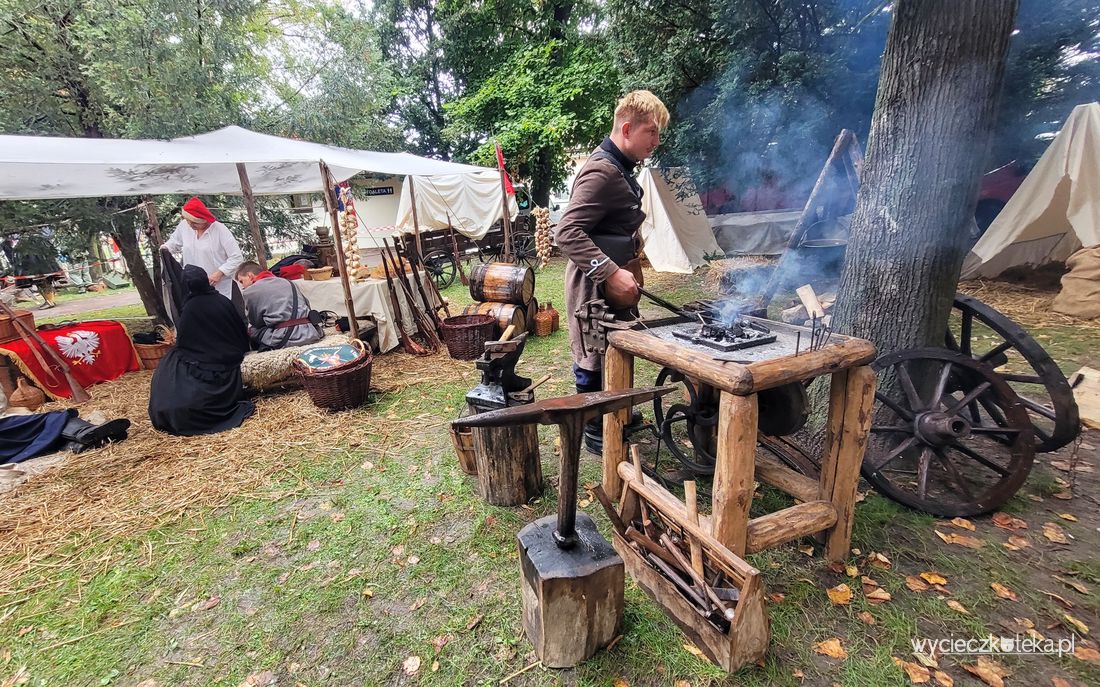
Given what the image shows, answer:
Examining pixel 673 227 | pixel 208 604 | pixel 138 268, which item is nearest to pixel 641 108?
pixel 208 604

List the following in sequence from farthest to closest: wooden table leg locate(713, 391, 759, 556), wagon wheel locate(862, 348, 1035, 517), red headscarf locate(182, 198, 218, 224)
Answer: red headscarf locate(182, 198, 218, 224)
wagon wheel locate(862, 348, 1035, 517)
wooden table leg locate(713, 391, 759, 556)

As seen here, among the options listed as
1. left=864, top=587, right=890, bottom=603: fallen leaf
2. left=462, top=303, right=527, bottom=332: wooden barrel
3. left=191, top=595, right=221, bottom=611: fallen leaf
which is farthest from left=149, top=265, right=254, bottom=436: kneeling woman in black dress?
left=864, top=587, right=890, bottom=603: fallen leaf

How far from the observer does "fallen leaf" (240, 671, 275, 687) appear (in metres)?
1.81

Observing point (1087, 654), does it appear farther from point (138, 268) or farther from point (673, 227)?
point (138, 268)

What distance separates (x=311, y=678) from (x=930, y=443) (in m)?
3.10

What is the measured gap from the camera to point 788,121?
609 centimetres

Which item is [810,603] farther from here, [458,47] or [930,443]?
[458,47]

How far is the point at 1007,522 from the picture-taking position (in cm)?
232

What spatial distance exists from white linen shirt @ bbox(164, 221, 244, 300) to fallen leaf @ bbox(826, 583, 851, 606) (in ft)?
19.4

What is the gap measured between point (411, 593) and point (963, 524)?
2.78 meters

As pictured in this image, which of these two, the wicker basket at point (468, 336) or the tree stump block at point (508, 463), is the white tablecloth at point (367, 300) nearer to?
the wicker basket at point (468, 336)

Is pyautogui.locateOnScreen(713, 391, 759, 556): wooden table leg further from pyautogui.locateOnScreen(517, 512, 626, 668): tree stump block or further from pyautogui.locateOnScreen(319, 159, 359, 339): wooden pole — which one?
pyautogui.locateOnScreen(319, 159, 359, 339): wooden pole

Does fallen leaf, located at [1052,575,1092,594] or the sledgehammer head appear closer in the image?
the sledgehammer head

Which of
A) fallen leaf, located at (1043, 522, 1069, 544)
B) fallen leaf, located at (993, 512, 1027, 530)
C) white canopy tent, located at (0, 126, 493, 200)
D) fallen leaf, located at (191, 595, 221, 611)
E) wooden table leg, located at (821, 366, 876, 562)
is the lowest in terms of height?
fallen leaf, located at (191, 595, 221, 611)
